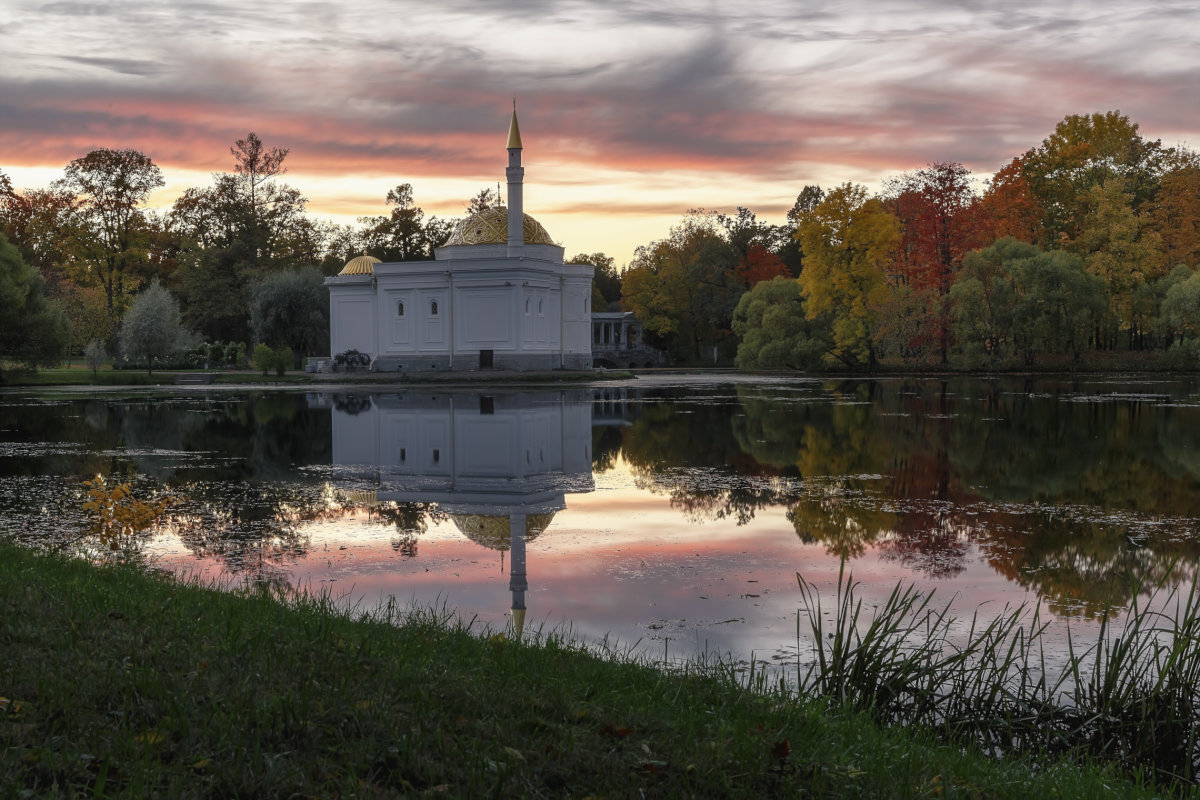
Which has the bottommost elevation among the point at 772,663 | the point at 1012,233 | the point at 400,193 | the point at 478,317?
the point at 772,663

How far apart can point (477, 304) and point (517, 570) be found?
2048 inches

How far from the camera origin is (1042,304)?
195ft

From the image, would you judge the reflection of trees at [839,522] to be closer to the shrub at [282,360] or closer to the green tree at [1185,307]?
the shrub at [282,360]

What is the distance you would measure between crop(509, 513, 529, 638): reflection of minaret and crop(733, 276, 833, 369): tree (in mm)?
55133

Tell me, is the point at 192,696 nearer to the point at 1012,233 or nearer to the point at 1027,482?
the point at 1027,482

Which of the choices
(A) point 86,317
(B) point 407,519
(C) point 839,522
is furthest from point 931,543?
(A) point 86,317

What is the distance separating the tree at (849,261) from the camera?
6228 centimetres

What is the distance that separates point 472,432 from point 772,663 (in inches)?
750

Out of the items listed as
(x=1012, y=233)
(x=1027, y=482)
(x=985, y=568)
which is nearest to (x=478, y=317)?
(x=1012, y=233)

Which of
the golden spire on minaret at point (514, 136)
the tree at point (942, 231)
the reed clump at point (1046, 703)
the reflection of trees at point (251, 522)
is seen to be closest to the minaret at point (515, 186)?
the golden spire on minaret at point (514, 136)

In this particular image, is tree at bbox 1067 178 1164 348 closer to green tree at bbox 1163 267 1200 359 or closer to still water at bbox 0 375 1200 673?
green tree at bbox 1163 267 1200 359

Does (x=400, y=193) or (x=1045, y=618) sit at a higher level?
A: (x=400, y=193)

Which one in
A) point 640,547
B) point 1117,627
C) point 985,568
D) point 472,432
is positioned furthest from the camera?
point 472,432

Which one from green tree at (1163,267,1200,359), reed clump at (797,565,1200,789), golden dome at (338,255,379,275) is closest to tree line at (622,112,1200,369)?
green tree at (1163,267,1200,359)
